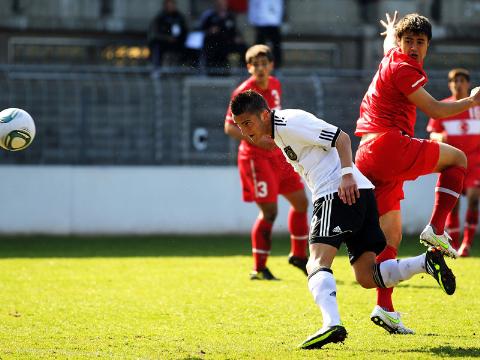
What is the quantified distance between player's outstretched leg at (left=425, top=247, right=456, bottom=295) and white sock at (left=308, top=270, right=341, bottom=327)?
0.72 meters

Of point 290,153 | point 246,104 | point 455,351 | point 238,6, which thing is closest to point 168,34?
point 238,6

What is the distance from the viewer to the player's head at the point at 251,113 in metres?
6.51

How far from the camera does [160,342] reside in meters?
6.81

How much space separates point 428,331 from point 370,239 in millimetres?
928

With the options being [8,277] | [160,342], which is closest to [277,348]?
[160,342]

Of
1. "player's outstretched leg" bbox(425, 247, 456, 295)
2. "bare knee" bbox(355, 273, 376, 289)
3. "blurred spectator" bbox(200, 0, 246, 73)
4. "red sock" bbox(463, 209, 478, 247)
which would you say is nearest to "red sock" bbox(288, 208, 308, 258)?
"red sock" bbox(463, 209, 478, 247)

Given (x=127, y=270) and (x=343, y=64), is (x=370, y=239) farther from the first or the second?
(x=343, y=64)

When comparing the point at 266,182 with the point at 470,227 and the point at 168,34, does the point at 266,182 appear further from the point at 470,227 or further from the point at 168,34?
the point at 168,34

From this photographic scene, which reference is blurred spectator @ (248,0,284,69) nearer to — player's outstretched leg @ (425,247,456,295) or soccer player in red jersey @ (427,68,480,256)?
soccer player in red jersey @ (427,68,480,256)

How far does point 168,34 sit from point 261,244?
7.99m

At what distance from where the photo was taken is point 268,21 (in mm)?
17688

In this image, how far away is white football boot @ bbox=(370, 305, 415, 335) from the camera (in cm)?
714

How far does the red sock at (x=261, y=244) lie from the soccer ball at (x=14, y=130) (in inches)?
150

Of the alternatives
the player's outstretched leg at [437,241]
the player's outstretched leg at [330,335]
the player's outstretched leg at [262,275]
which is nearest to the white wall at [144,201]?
the player's outstretched leg at [262,275]
